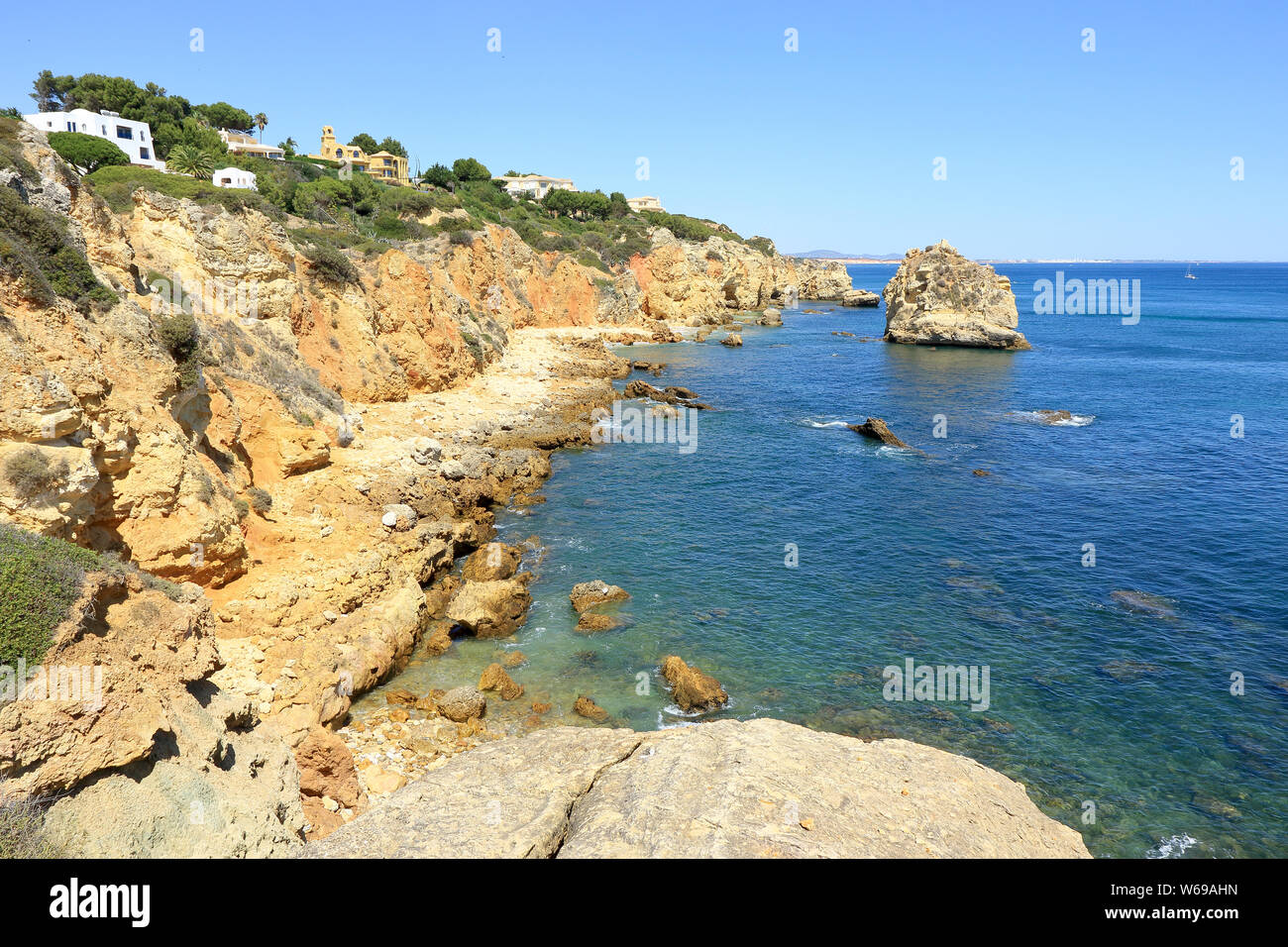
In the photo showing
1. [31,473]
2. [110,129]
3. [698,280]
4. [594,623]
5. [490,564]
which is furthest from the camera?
[698,280]

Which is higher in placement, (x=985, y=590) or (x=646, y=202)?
(x=646, y=202)

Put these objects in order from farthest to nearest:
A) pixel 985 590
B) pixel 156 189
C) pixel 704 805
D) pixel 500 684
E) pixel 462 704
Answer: pixel 156 189 → pixel 985 590 → pixel 500 684 → pixel 462 704 → pixel 704 805

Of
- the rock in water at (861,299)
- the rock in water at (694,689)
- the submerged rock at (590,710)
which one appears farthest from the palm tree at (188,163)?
the rock in water at (861,299)

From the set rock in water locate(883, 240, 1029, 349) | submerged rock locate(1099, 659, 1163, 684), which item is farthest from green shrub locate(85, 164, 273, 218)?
rock in water locate(883, 240, 1029, 349)

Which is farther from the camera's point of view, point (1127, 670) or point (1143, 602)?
point (1143, 602)

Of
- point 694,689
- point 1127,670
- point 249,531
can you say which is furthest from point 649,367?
point 1127,670

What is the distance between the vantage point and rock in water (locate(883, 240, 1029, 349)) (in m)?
81.9

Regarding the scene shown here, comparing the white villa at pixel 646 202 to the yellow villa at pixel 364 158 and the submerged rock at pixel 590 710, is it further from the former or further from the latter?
the submerged rock at pixel 590 710

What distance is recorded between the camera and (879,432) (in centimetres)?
4372

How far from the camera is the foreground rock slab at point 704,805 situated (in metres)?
8.17

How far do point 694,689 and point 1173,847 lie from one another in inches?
416

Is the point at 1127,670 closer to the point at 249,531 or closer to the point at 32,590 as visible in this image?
the point at 32,590

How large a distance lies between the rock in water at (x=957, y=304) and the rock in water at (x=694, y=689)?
75815 mm
